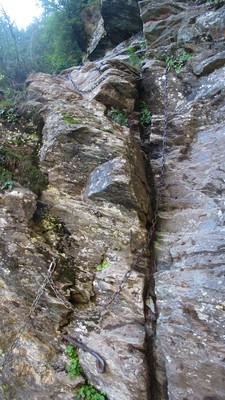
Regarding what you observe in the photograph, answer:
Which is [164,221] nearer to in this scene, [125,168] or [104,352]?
[125,168]

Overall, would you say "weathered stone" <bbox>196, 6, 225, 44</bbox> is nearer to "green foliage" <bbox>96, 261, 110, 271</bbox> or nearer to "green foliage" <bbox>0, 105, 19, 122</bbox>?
"green foliage" <bbox>0, 105, 19, 122</bbox>

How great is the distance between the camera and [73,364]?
4.62 meters

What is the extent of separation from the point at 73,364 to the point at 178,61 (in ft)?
24.2

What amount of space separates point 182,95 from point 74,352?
5985mm

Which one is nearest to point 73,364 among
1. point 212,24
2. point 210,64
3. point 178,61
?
point 210,64

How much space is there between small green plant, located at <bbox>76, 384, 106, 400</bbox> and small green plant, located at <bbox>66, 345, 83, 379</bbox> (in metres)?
0.23

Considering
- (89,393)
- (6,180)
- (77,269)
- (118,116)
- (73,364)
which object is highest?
(118,116)

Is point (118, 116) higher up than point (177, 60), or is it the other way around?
point (177, 60)

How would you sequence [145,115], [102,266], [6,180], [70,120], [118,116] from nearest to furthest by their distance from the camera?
[102,266] < [6,180] < [70,120] < [118,116] < [145,115]

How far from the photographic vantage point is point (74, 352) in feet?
15.3

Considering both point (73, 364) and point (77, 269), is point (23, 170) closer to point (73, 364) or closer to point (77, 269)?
point (77, 269)

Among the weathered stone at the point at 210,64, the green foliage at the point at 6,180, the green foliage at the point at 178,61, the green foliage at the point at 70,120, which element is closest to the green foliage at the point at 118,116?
the green foliage at the point at 70,120

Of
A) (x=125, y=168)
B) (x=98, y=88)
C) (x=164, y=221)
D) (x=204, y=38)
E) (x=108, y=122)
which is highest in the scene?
(x=204, y=38)

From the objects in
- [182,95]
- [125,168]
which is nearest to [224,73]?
[182,95]
